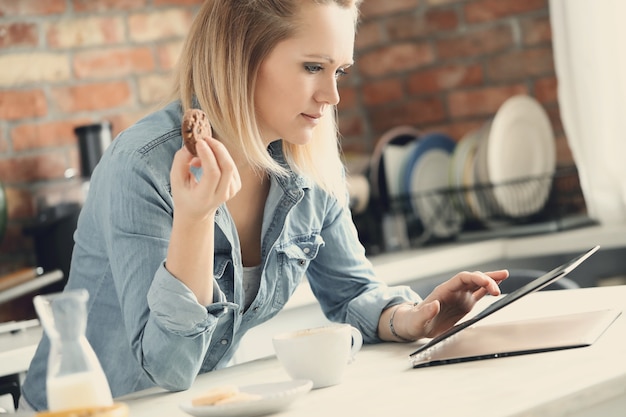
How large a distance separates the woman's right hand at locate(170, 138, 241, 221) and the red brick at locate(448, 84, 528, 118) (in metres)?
2.09

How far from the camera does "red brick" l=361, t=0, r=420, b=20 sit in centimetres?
329

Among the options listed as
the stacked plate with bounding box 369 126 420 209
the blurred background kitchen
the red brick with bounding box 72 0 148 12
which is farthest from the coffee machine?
the stacked plate with bounding box 369 126 420 209

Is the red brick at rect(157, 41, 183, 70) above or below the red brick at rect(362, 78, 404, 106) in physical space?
above

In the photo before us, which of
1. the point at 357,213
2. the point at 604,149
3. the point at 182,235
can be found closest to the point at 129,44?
the point at 357,213

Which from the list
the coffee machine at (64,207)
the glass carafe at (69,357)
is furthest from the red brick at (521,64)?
the glass carafe at (69,357)

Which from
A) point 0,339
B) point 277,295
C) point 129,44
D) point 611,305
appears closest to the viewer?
point 611,305

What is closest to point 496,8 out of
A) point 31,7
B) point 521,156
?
point 521,156

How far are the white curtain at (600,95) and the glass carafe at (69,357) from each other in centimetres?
201

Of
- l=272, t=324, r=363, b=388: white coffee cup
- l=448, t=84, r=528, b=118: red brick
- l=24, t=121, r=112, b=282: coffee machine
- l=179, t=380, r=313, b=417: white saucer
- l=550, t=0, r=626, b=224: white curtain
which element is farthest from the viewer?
l=448, t=84, r=528, b=118: red brick

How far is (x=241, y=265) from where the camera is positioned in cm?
148

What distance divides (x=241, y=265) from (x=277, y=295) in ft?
0.28

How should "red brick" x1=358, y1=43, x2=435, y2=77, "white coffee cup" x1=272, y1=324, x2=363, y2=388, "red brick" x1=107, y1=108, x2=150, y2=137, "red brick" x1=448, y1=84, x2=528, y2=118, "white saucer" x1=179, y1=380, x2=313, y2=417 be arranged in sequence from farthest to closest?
"red brick" x1=358, y1=43, x2=435, y2=77
"red brick" x1=448, y1=84, x2=528, y2=118
"red brick" x1=107, y1=108, x2=150, y2=137
"white coffee cup" x1=272, y1=324, x2=363, y2=388
"white saucer" x1=179, y1=380, x2=313, y2=417

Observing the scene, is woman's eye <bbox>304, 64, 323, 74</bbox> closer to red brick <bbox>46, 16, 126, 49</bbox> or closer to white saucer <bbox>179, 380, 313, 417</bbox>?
white saucer <bbox>179, 380, 313, 417</bbox>

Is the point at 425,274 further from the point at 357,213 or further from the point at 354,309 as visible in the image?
the point at 354,309
